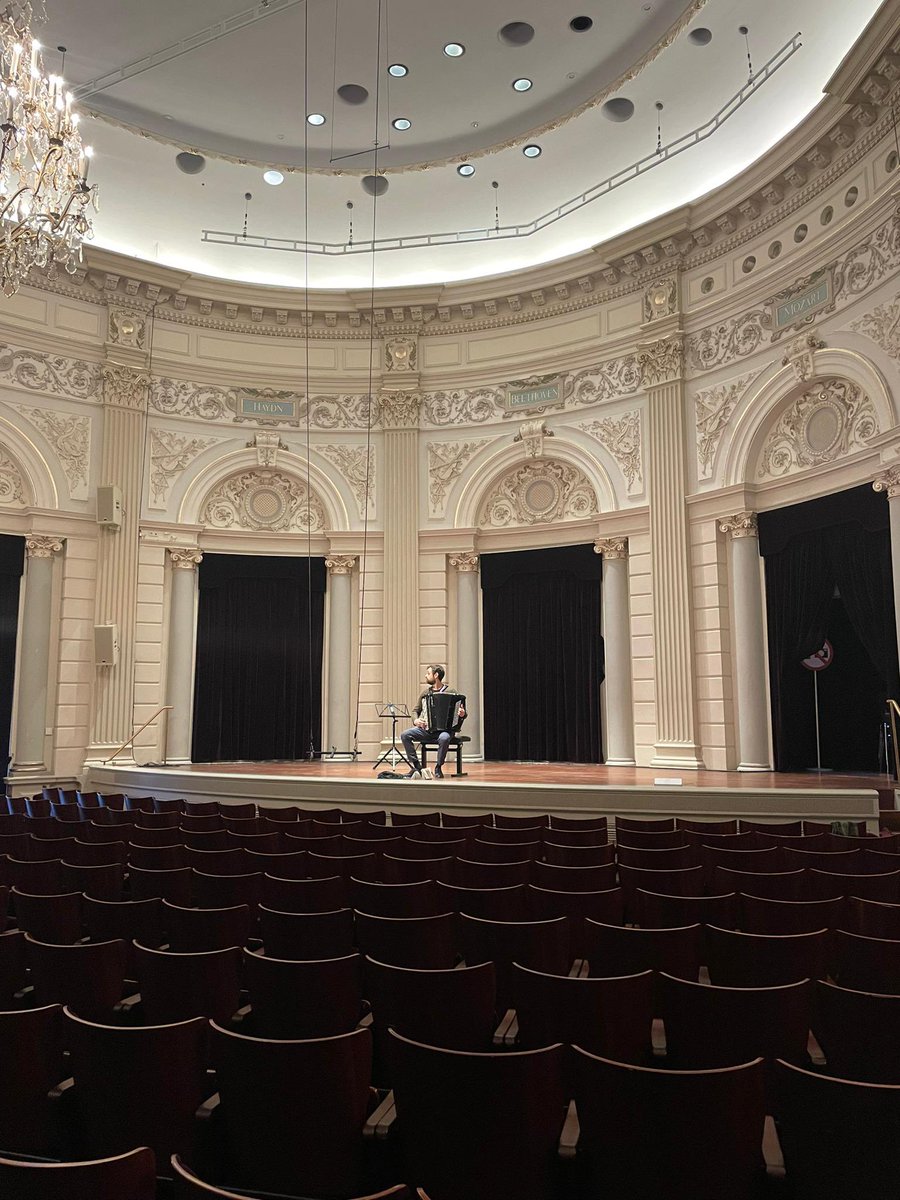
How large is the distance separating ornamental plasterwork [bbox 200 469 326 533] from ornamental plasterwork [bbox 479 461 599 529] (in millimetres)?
2999

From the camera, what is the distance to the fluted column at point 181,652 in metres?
13.5

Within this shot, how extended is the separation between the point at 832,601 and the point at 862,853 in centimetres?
779

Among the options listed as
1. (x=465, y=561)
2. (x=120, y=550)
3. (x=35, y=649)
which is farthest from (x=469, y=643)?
(x=35, y=649)

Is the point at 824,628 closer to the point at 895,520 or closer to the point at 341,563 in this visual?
the point at 895,520

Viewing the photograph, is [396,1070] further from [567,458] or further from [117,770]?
[567,458]

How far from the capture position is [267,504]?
47.7 ft

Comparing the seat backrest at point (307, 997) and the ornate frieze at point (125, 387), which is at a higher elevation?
the ornate frieze at point (125, 387)

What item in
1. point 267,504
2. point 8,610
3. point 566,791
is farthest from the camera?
point 267,504

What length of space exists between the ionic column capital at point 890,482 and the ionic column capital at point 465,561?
6431 mm

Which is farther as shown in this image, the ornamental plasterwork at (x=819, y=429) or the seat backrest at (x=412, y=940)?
the ornamental plasterwork at (x=819, y=429)

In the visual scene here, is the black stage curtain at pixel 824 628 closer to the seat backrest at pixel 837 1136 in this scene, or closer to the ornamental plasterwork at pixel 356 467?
the ornamental plasterwork at pixel 356 467

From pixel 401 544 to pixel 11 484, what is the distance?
590cm

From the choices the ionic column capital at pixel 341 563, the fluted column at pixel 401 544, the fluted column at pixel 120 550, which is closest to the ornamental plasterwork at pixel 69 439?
the fluted column at pixel 120 550

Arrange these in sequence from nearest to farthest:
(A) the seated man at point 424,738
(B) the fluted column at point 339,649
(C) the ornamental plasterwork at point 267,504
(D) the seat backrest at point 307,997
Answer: (D) the seat backrest at point 307,997, (A) the seated man at point 424,738, (B) the fluted column at point 339,649, (C) the ornamental plasterwork at point 267,504
